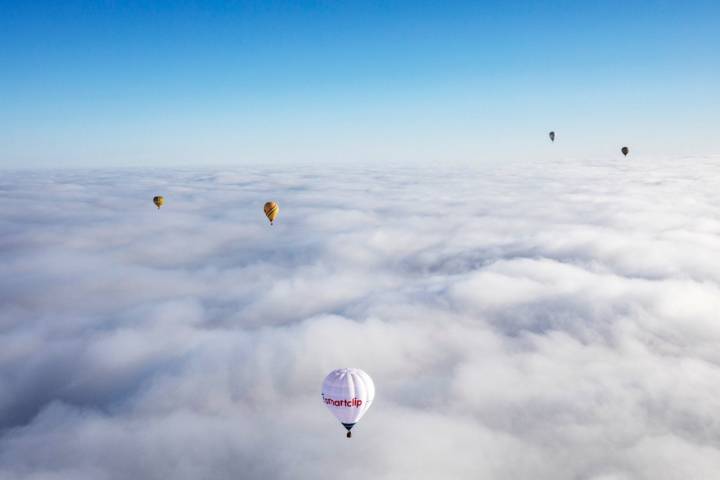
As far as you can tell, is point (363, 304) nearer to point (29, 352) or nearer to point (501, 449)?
point (501, 449)

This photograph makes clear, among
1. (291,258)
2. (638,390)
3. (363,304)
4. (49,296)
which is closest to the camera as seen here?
(638,390)

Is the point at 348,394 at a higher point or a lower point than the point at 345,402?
higher

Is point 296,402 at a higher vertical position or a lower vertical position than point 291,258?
lower

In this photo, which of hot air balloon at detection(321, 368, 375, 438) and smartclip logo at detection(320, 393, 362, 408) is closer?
hot air balloon at detection(321, 368, 375, 438)

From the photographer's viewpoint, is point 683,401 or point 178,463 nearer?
point 178,463

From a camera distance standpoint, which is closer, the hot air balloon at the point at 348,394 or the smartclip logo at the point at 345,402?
the hot air balloon at the point at 348,394

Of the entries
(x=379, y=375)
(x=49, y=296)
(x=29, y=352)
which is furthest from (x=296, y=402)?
(x=49, y=296)

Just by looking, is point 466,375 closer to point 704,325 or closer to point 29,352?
point 704,325

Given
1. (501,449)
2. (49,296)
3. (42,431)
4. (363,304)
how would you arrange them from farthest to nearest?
1. (49,296)
2. (363,304)
3. (42,431)
4. (501,449)
